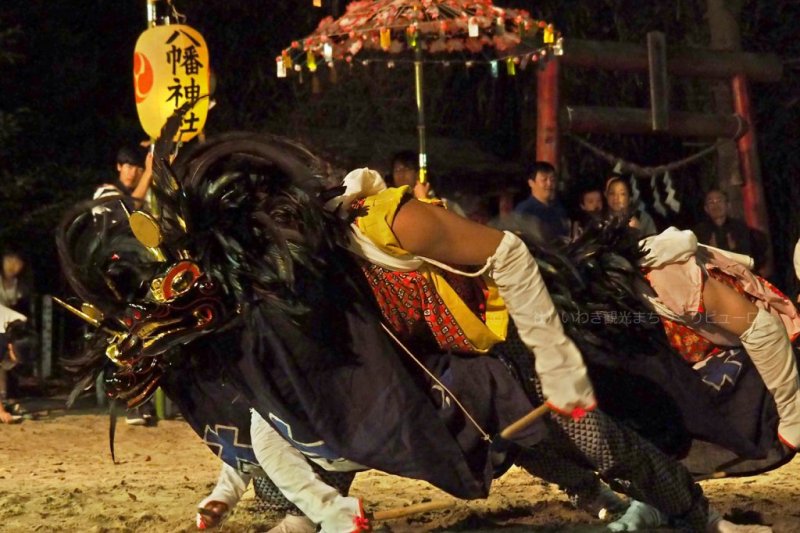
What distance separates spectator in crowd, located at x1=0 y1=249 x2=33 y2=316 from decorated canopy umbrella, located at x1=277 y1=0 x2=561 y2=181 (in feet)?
8.82

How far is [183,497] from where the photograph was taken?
637 centimetres

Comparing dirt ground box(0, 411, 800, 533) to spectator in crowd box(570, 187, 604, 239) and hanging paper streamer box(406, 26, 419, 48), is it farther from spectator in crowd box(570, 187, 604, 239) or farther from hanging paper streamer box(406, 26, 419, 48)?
hanging paper streamer box(406, 26, 419, 48)

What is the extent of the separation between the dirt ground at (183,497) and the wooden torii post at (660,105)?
3.86 metres

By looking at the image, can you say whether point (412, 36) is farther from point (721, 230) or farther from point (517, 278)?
point (517, 278)

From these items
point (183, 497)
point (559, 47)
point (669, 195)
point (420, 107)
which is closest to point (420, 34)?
point (420, 107)

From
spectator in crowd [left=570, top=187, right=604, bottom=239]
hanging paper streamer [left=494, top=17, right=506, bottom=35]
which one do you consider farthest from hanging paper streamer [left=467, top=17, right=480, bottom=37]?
spectator in crowd [left=570, top=187, right=604, bottom=239]

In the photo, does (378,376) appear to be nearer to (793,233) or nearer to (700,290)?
(700,290)

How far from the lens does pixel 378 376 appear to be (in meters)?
4.45

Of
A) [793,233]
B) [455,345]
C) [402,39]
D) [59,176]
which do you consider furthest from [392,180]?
[793,233]

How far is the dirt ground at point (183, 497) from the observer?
5.59 meters

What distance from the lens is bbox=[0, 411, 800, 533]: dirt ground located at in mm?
5590

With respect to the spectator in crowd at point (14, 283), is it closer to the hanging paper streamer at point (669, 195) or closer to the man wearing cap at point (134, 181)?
the man wearing cap at point (134, 181)

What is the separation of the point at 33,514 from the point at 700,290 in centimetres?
307

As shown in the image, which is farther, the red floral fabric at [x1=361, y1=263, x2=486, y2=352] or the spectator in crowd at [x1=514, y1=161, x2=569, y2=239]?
the spectator in crowd at [x1=514, y1=161, x2=569, y2=239]
